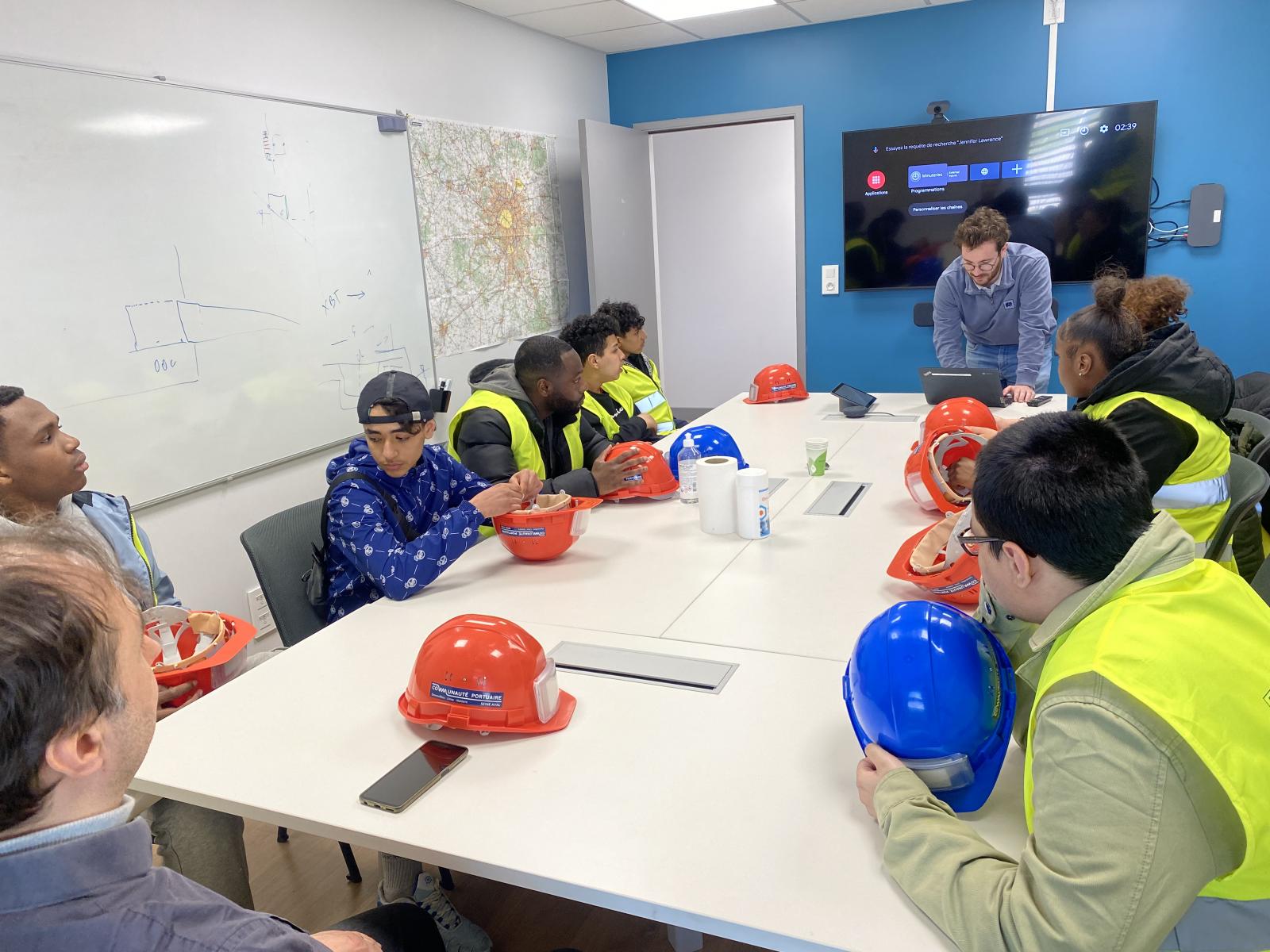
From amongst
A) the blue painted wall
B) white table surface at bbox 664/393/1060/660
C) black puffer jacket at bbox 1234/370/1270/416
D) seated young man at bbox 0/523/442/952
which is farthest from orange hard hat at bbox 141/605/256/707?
the blue painted wall

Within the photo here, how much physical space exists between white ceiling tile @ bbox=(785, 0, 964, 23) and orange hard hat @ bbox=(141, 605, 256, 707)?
4.66 meters

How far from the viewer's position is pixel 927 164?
18.1 feet

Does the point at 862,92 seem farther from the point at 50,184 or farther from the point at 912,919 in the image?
the point at 912,919

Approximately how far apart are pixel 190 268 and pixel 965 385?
10.3ft

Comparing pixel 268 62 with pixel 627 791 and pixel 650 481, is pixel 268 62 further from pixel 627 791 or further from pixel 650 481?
pixel 627 791

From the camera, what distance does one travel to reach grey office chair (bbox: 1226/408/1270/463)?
2379 millimetres

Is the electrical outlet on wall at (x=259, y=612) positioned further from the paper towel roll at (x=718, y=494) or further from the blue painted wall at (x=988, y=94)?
the blue painted wall at (x=988, y=94)

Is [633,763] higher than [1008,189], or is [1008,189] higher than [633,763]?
[1008,189]

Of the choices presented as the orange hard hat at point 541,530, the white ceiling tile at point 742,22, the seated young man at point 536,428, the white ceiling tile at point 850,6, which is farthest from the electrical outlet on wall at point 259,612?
the white ceiling tile at point 850,6

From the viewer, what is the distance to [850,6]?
532 cm

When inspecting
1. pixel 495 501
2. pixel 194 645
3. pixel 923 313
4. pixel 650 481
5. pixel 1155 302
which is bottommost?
pixel 194 645

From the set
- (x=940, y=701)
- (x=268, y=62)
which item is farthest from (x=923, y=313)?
(x=940, y=701)

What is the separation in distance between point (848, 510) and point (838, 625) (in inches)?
32.4

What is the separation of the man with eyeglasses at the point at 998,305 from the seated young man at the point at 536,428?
2.22 m
